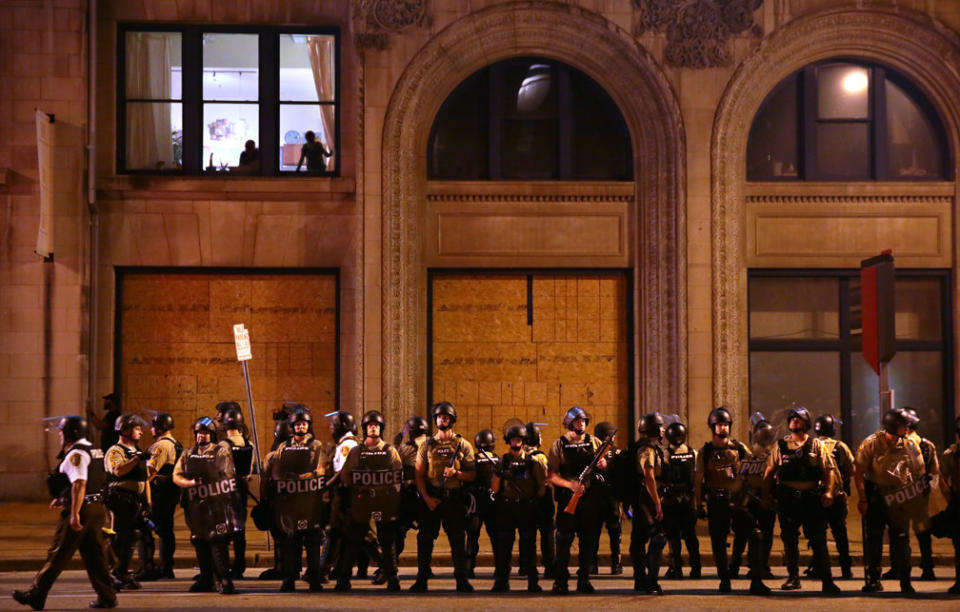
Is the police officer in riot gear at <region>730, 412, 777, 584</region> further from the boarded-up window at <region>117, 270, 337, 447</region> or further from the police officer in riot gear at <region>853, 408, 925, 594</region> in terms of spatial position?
the boarded-up window at <region>117, 270, 337, 447</region>

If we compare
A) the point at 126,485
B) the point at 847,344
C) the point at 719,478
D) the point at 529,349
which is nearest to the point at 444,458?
the point at 719,478

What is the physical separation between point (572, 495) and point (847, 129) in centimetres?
1198

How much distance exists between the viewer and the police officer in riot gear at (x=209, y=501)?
14.3 meters

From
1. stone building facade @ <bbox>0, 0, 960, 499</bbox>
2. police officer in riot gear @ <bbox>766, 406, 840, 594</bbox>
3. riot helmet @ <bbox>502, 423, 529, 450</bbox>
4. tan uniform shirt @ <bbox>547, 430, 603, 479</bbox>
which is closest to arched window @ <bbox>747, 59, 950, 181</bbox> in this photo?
stone building facade @ <bbox>0, 0, 960, 499</bbox>

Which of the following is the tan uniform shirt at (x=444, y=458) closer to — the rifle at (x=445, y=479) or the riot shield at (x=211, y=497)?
the rifle at (x=445, y=479)

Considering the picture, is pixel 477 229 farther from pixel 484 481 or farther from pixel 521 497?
pixel 521 497

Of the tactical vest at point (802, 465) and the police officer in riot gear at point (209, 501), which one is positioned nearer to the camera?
the police officer in riot gear at point (209, 501)

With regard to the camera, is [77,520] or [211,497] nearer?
[77,520]

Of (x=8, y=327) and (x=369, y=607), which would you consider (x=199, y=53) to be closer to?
(x=8, y=327)

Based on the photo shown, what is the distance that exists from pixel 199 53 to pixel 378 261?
4.96 meters

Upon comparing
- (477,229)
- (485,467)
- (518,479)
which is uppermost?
(477,229)

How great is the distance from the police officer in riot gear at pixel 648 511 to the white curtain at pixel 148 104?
12.1 m

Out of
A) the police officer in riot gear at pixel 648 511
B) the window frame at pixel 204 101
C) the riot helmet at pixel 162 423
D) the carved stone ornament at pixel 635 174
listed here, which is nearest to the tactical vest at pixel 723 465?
the police officer in riot gear at pixel 648 511

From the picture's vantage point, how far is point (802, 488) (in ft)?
47.5
